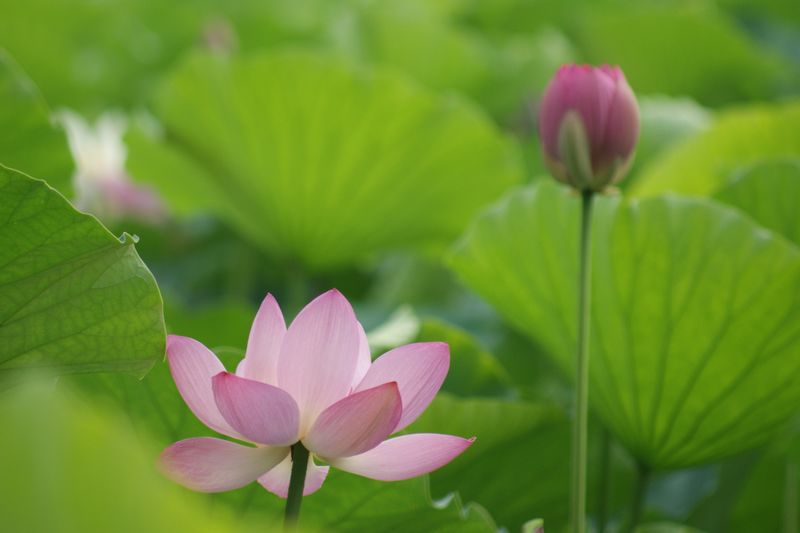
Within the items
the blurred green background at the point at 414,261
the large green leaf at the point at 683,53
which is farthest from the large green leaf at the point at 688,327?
the large green leaf at the point at 683,53

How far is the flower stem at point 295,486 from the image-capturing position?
0.36m

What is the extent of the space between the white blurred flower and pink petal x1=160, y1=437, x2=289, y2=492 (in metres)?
1.11

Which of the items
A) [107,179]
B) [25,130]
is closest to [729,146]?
[25,130]

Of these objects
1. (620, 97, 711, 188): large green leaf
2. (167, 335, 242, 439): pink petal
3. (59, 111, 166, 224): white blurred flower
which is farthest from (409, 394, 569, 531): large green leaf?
(59, 111, 166, 224): white blurred flower

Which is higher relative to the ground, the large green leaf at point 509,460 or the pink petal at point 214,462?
the large green leaf at point 509,460

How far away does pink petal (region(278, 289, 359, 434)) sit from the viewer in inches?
14.8

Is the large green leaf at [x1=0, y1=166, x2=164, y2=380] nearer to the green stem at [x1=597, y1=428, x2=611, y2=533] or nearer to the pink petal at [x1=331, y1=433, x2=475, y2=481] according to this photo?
the pink petal at [x1=331, y1=433, x2=475, y2=481]

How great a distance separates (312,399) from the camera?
0.38 meters

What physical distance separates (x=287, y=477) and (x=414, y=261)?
87 cm

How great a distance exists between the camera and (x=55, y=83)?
1.53m

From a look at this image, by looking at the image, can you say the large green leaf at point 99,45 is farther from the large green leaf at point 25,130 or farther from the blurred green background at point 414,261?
the large green leaf at point 25,130

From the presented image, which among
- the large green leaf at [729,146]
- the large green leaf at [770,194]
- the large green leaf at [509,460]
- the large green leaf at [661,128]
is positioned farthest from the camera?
the large green leaf at [661,128]

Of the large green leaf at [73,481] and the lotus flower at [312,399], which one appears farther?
the lotus flower at [312,399]

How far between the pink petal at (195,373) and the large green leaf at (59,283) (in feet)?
0.14
